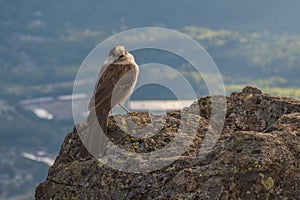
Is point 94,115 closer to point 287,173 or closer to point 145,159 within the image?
point 145,159

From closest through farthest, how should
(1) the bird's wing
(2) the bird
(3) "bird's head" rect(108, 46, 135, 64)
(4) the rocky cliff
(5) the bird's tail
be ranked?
(4) the rocky cliff, (5) the bird's tail, (2) the bird, (1) the bird's wing, (3) "bird's head" rect(108, 46, 135, 64)

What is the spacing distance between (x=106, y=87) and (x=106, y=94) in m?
0.21

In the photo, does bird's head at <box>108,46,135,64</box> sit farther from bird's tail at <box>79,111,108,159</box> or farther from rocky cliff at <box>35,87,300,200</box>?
rocky cliff at <box>35,87,300,200</box>

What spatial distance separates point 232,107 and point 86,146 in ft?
10.4

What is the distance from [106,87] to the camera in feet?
44.9

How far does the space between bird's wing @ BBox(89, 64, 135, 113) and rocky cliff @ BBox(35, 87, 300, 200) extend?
1105 mm

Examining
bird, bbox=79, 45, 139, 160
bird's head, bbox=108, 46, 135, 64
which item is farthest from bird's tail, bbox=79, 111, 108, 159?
bird's head, bbox=108, 46, 135, 64

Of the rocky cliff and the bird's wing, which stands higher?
the bird's wing

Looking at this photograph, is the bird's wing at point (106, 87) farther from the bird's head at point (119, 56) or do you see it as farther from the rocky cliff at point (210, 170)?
the rocky cliff at point (210, 170)

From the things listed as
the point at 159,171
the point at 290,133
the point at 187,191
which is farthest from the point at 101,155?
the point at 290,133

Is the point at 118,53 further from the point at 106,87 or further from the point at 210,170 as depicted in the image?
the point at 210,170

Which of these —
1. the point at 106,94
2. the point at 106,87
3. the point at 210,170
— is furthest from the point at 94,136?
the point at 210,170

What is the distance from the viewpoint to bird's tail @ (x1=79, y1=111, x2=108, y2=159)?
11695 mm

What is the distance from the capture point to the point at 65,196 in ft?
35.9
